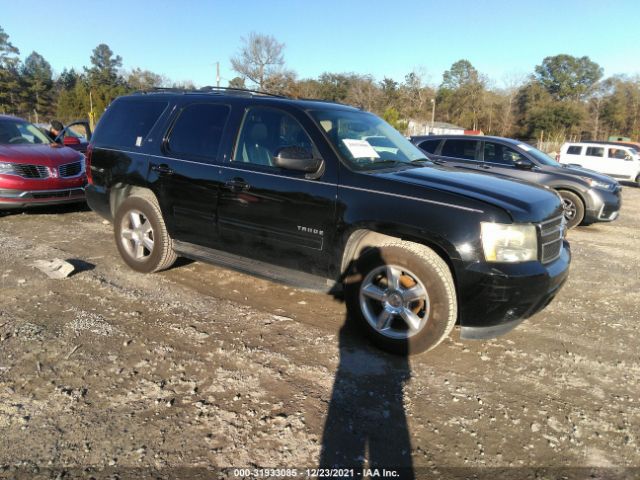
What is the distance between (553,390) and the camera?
303cm

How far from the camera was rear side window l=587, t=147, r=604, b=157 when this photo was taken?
707 inches

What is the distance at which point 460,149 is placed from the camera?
918 cm

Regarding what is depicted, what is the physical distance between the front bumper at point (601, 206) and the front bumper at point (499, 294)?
251 inches

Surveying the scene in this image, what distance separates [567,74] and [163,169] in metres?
92.3

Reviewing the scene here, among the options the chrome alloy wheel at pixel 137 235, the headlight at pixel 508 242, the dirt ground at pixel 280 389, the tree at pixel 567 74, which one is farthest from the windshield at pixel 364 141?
the tree at pixel 567 74

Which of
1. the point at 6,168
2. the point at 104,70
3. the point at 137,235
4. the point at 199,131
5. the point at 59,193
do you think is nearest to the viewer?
the point at 199,131

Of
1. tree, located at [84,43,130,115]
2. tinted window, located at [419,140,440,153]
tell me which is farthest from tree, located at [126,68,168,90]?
tinted window, located at [419,140,440,153]

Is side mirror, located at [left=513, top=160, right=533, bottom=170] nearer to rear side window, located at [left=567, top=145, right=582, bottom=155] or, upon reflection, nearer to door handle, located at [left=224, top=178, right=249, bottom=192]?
door handle, located at [left=224, top=178, right=249, bottom=192]

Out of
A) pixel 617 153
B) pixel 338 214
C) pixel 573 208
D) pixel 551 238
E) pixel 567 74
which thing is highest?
pixel 567 74

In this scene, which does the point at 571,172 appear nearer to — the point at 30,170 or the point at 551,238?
the point at 551,238

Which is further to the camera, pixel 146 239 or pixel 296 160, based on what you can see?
pixel 146 239

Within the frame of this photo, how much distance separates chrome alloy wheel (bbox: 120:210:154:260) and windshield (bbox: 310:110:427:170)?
2250 mm

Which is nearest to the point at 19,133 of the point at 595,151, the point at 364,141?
the point at 364,141

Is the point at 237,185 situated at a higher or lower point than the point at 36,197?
higher
